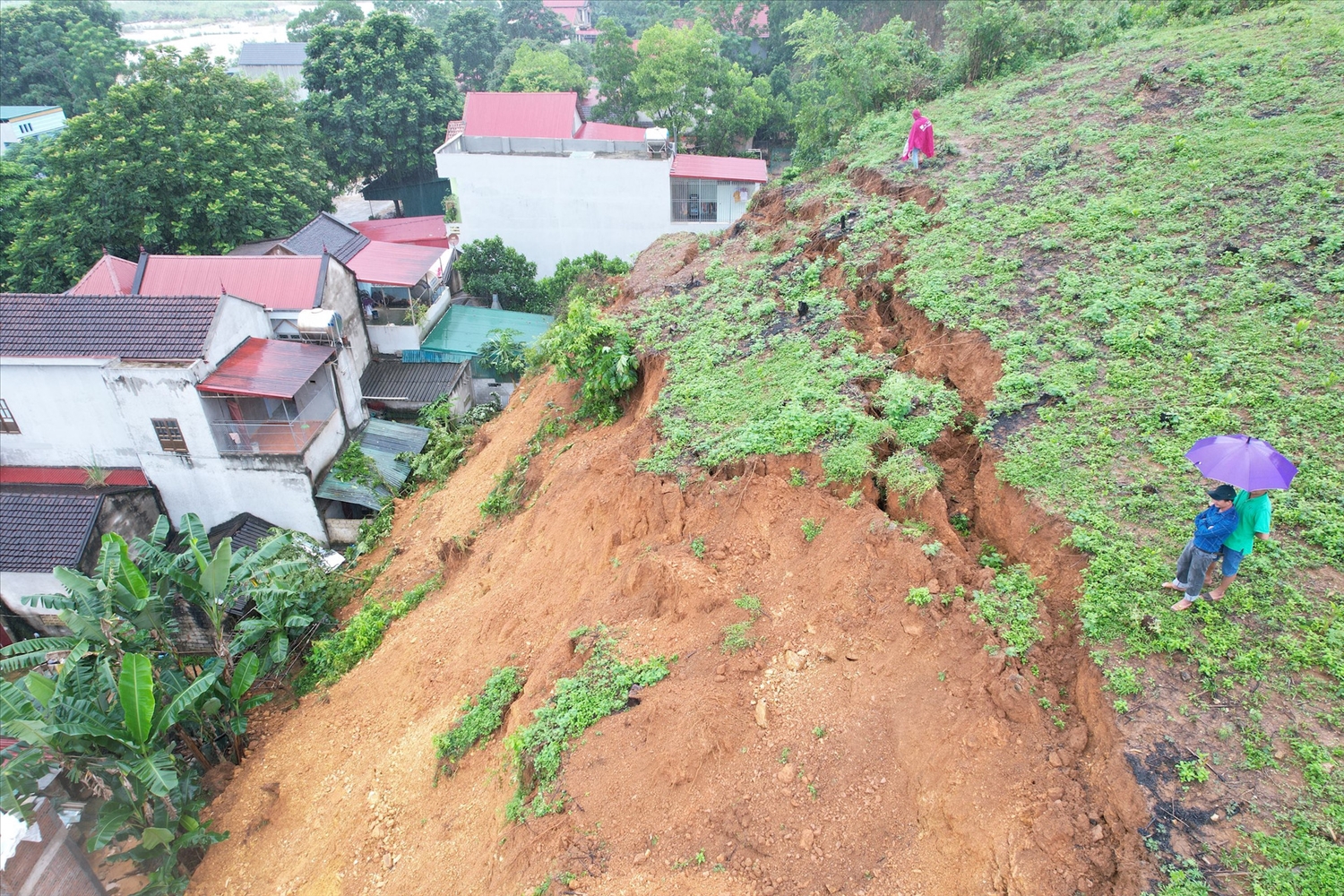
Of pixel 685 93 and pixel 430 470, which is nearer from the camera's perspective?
pixel 430 470

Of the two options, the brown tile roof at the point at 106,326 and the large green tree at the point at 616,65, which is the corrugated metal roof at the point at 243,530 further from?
the large green tree at the point at 616,65

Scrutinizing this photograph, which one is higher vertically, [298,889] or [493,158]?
[493,158]

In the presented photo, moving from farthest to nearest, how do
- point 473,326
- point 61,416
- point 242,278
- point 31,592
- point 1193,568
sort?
point 473,326
point 242,278
point 61,416
point 31,592
point 1193,568

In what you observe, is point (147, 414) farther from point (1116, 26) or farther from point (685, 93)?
point (685, 93)

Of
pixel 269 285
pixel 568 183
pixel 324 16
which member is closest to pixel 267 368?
pixel 269 285

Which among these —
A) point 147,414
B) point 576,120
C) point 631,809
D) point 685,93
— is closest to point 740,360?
point 631,809

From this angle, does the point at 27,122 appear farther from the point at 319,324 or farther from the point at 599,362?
the point at 599,362
